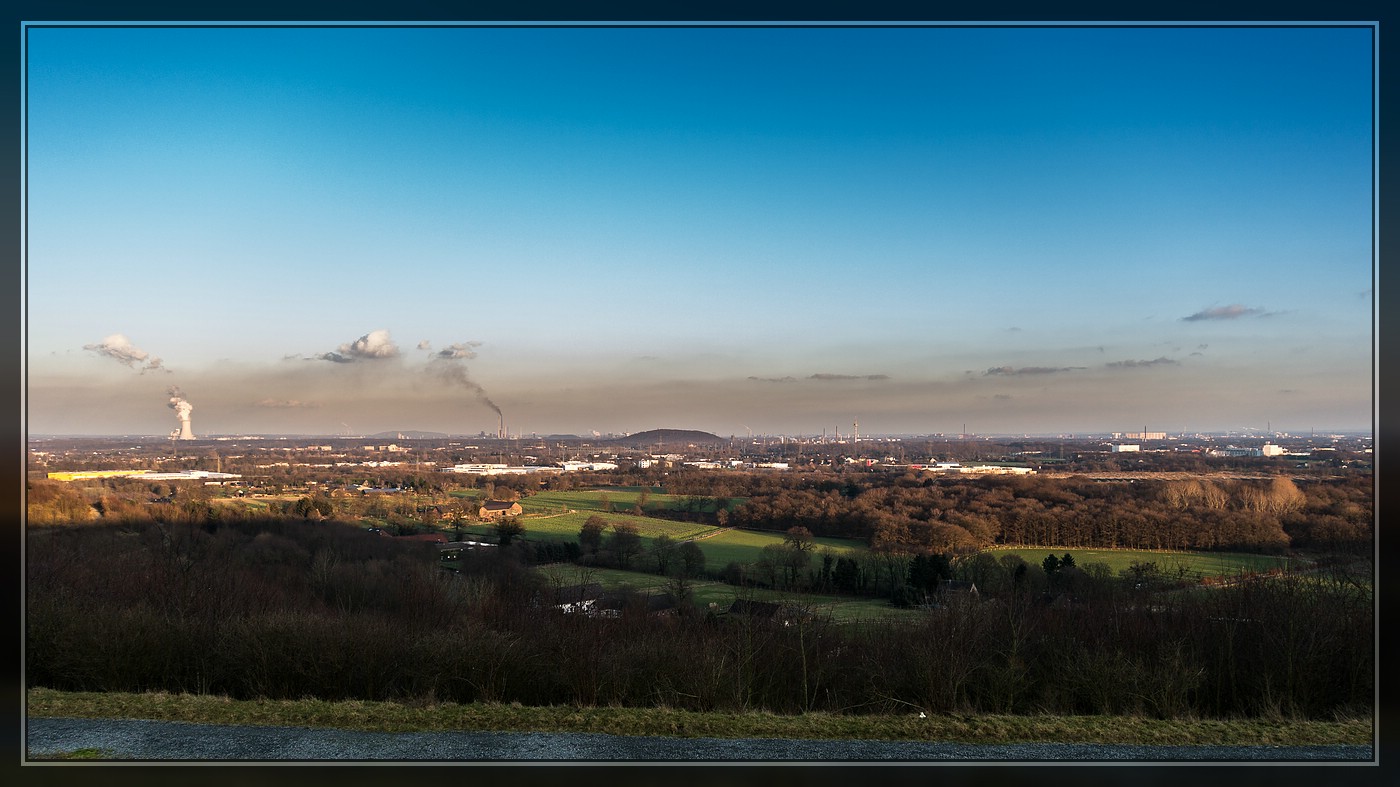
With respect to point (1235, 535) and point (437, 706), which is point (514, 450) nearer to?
point (437, 706)

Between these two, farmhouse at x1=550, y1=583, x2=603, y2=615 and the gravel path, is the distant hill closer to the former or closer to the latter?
farmhouse at x1=550, y1=583, x2=603, y2=615

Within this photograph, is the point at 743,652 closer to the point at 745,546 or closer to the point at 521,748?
the point at 521,748

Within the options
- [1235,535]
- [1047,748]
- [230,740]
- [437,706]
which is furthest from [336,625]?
[1235,535]

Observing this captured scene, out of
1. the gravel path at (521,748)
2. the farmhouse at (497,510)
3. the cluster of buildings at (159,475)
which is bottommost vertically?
the gravel path at (521,748)

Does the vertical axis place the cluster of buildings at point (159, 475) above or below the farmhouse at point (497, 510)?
above

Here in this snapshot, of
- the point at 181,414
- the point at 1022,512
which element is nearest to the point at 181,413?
the point at 181,414

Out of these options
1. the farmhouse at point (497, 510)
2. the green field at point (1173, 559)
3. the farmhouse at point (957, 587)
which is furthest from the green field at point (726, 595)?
the green field at point (1173, 559)

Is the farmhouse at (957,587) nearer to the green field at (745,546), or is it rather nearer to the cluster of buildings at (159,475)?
the green field at (745,546)

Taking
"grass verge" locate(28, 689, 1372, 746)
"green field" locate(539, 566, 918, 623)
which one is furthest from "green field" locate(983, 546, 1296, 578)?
"grass verge" locate(28, 689, 1372, 746)
